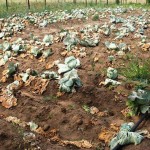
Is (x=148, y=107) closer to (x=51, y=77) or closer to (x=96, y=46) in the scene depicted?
(x=51, y=77)

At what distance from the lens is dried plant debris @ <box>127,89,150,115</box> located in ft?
20.3

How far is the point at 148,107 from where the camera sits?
20.1ft

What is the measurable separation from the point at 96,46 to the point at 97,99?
142 inches

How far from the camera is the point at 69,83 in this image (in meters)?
7.40

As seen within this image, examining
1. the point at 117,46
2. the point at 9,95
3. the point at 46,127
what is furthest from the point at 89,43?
the point at 46,127

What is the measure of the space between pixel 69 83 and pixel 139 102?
5.71ft

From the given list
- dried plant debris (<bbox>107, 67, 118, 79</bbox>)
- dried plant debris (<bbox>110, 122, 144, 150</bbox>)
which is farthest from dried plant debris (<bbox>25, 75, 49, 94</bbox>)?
dried plant debris (<bbox>110, 122, 144, 150</bbox>)

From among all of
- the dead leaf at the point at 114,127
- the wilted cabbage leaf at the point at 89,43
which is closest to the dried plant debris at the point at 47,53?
the wilted cabbage leaf at the point at 89,43

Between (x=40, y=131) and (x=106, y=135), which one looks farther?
(x=40, y=131)

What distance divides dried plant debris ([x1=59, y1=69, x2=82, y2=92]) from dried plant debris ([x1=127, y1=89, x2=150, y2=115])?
1.45m

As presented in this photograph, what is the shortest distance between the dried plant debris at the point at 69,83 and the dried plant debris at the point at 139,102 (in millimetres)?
1450

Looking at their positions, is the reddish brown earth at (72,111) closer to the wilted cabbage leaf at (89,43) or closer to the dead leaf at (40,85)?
the dead leaf at (40,85)

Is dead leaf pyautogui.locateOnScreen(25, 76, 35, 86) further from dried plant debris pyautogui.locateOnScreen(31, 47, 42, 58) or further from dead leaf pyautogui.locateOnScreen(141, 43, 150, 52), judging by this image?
dead leaf pyautogui.locateOnScreen(141, 43, 150, 52)

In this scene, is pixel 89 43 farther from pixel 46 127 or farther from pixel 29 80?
pixel 46 127
